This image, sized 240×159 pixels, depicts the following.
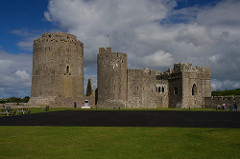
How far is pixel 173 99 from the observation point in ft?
157

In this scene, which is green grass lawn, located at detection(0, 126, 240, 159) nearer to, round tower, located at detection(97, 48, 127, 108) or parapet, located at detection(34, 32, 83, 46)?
round tower, located at detection(97, 48, 127, 108)

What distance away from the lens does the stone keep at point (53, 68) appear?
153 ft

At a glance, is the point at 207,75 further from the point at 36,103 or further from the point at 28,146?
the point at 28,146

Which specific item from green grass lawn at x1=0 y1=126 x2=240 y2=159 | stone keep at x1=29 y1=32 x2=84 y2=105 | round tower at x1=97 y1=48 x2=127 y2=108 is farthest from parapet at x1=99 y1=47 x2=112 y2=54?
green grass lawn at x1=0 y1=126 x2=240 y2=159

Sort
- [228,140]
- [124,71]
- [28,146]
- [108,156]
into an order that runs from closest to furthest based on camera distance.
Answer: [108,156], [28,146], [228,140], [124,71]

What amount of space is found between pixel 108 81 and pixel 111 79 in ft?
2.14

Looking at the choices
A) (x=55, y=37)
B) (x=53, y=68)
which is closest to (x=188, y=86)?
(x=53, y=68)

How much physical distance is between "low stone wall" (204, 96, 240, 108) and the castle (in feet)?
3.70

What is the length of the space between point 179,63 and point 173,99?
7.36 m

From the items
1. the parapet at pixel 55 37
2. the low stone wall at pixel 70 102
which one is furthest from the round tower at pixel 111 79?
the parapet at pixel 55 37

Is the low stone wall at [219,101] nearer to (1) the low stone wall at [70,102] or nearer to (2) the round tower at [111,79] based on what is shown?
(2) the round tower at [111,79]

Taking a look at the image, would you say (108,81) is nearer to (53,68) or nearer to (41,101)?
(53,68)

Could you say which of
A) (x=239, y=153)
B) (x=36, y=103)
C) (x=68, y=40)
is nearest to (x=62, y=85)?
(x=36, y=103)

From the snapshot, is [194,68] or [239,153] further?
[194,68]
